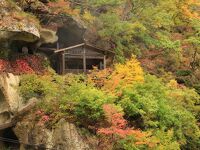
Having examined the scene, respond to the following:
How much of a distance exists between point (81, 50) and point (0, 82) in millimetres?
8898

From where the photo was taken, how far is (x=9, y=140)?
2830cm

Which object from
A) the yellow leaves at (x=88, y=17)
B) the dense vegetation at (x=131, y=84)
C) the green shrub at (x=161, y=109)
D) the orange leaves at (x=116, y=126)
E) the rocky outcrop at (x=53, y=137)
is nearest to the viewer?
the orange leaves at (x=116, y=126)

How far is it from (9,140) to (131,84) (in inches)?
332

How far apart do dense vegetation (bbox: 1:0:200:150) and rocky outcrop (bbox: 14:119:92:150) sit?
46 cm

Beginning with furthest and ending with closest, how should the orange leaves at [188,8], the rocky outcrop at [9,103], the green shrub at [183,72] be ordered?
the orange leaves at [188,8] → the green shrub at [183,72] → the rocky outcrop at [9,103]

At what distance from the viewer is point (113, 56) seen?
36844mm

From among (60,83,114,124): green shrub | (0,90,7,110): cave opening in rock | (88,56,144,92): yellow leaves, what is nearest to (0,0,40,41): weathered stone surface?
(0,90,7,110): cave opening in rock

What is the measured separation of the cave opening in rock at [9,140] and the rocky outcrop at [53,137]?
1.53 m

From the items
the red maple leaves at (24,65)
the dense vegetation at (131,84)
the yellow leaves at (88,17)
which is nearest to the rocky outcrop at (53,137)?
the dense vegetation at (131,84)

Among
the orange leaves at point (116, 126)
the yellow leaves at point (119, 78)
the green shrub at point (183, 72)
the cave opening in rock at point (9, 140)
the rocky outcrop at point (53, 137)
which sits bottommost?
the cave opening in rock at point (9, 140)

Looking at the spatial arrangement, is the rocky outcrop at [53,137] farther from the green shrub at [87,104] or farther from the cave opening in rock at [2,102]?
the cave opening in rock at [2,102]

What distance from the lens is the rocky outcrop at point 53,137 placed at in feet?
80.6

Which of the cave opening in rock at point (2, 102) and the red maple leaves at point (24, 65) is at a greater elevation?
the red maple leaves at point (24, 65)

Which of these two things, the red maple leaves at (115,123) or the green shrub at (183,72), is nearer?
the red maple leaves at (115,123)
